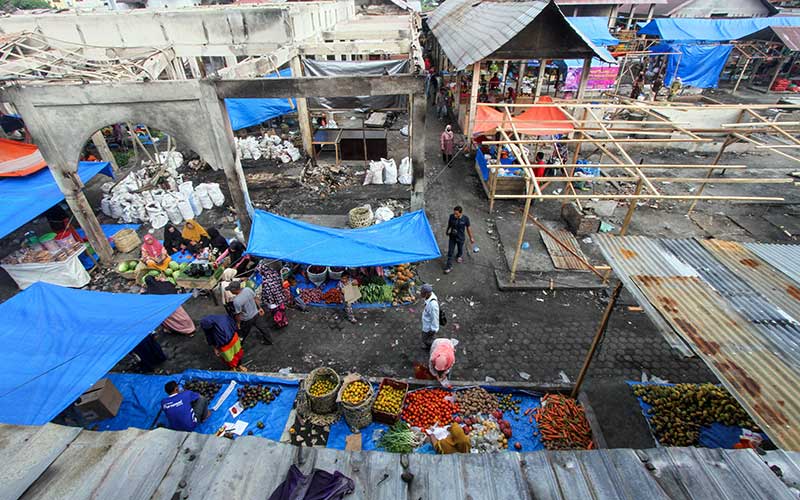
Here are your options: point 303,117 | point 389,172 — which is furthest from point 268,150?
point 389,172

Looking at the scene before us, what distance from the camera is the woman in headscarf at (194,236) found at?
945cm

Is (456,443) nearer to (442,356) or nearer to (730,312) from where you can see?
(442,356)

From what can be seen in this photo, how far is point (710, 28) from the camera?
2223cm

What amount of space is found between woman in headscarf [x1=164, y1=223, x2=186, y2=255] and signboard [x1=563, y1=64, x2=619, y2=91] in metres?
19.3

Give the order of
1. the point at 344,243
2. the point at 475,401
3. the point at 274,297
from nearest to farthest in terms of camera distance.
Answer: the point at 475,401, the point at 274,297, the point at 344,243

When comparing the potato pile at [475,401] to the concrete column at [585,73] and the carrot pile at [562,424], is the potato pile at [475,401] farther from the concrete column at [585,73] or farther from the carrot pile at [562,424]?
the concrete column at [585,73]

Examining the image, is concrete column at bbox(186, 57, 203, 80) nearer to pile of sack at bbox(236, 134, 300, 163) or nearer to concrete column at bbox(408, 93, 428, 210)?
pile of sack at bbox(236, 134, 300, 163)

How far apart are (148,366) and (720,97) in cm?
2998

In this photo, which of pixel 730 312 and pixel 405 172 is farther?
pixel 405 172

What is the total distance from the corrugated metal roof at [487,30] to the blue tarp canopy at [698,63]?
1007cm

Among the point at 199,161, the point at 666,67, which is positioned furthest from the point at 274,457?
the point at 666,67

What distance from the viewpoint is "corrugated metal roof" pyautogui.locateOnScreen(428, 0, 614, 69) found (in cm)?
1255

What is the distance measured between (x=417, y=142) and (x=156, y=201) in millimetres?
8259

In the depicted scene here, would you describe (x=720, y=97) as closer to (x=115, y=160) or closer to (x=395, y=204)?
(x=395, y=204)
